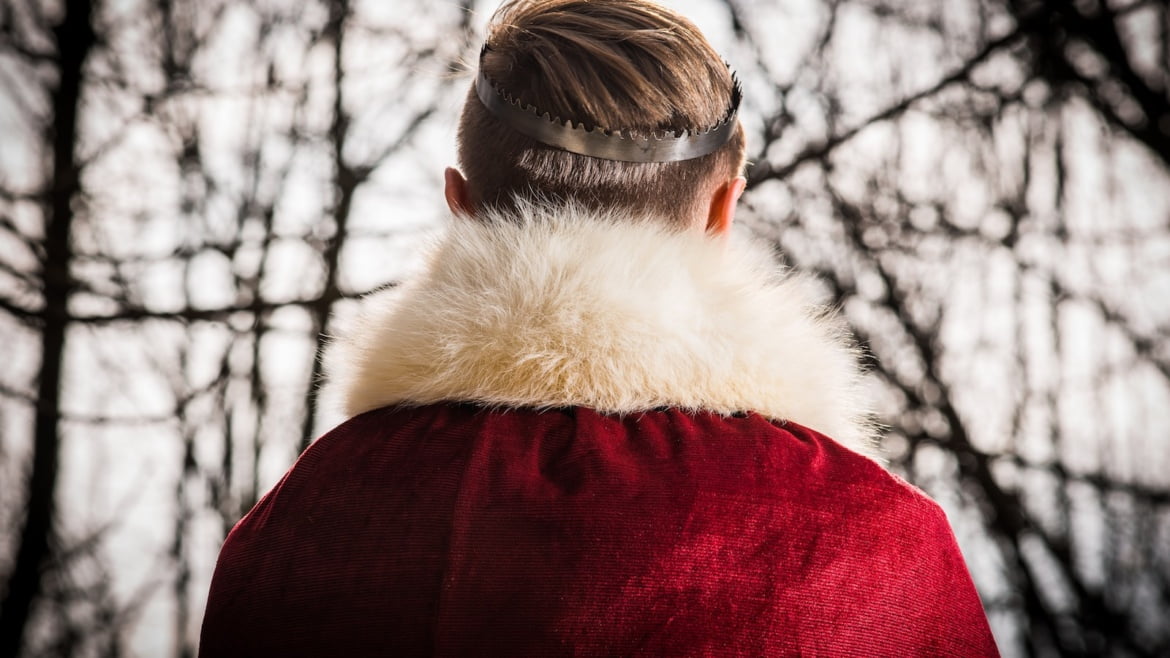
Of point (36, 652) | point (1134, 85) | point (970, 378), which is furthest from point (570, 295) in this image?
point (36, 652)

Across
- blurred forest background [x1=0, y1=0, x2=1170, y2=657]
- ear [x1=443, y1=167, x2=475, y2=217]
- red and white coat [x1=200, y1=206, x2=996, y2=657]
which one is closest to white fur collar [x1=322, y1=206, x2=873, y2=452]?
red and white coat [x1=200, y1=206, x2=996, y2=657]

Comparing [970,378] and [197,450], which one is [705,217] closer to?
[970,378]

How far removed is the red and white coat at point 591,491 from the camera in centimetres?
79

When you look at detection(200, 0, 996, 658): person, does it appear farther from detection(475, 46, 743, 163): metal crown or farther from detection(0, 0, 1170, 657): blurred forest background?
detection(0, 0, 1170, 657): blurred forest background

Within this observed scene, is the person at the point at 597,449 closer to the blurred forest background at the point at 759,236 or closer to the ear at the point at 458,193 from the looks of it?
the ear at the point at 458,193

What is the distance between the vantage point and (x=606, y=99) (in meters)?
1.00

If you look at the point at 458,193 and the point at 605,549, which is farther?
the point at 458,193

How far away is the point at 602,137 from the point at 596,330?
24 centimetres

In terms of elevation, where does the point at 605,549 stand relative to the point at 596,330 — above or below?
below

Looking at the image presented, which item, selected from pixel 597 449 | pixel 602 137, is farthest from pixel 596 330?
pixel 602 137

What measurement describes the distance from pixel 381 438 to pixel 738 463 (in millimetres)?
365

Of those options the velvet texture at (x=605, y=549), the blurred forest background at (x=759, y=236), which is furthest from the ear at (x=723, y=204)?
the blurred forest background at (x=759, y=236)

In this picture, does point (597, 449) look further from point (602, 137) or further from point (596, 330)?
point (602, 137)

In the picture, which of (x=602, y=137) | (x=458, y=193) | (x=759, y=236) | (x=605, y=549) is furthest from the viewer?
(x=759, y=236)
